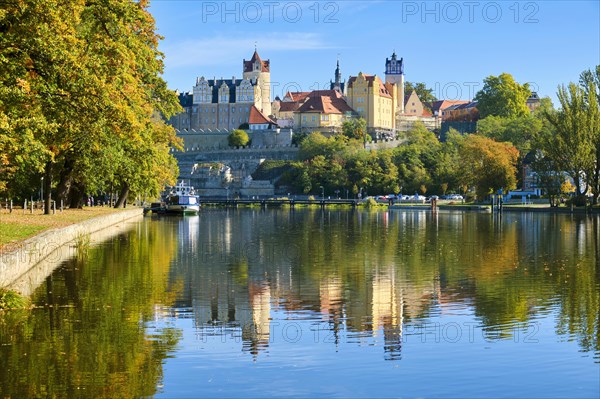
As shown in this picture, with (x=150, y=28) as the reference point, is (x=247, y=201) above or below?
Result: below

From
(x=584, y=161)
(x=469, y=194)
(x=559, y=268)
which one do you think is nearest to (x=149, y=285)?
(x=559, y=268)

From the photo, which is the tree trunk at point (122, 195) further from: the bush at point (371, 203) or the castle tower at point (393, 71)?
the castle tower at point (393, 71)

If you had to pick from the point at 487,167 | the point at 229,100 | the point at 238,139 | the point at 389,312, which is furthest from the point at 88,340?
the point at 229,100

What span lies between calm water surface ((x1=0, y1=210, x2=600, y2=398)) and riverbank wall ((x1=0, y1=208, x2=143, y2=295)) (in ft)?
2.31

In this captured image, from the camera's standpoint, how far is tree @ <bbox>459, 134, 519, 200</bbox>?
303ft

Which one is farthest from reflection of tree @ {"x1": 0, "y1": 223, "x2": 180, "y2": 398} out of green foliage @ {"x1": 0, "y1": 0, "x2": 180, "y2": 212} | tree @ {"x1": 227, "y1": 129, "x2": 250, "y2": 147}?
tree @ {"x1": 227, "y1": 129, "x2": 250, "y2": 147}

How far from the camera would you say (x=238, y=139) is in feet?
561

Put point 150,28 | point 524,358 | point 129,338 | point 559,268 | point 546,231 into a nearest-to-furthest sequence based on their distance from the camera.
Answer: point 524,358
point 129,338
point 559,268
point 150,28
point 546,231

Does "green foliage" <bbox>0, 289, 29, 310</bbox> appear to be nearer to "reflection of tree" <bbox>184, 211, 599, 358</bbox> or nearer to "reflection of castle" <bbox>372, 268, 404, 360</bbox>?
"reflection of tree" <bbox>184, 211, 599, 358</bbox>

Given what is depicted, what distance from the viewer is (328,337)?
15.9 meters

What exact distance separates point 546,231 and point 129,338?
37064 mm

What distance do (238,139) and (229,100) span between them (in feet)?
43.9

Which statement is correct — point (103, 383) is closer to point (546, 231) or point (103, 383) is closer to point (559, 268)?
point (559, 268)

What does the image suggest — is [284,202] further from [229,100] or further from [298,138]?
[229,100]
